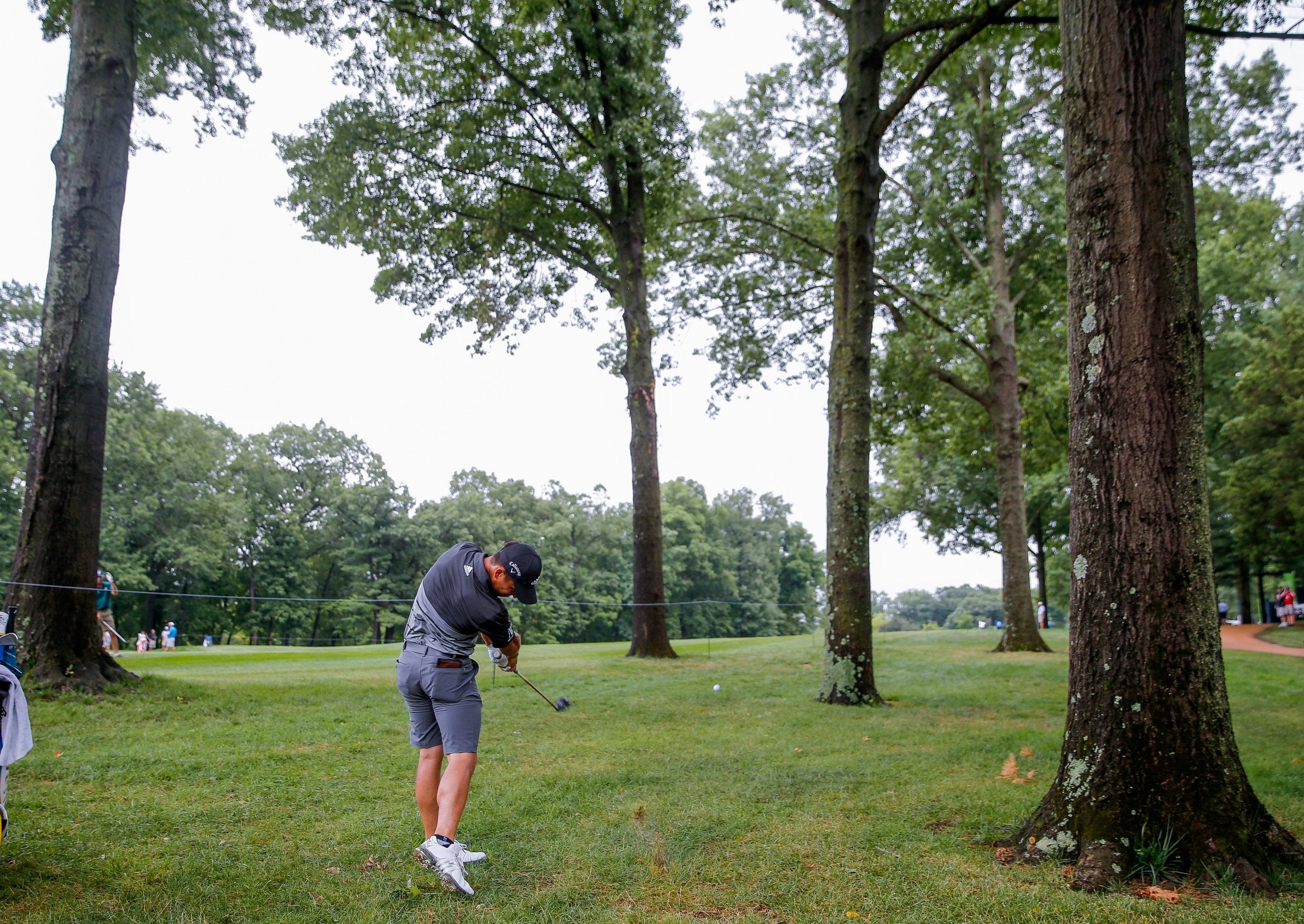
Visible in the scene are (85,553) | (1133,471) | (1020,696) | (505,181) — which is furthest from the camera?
(505,181)

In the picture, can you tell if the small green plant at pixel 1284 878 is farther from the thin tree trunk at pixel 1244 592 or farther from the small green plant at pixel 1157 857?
the thin tree trunk at pixel 1244 592

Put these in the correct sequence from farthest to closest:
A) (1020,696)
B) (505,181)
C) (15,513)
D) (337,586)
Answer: (337,586) → (15,513) → (505,181) → (1020,696)

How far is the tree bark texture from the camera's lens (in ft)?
55.0

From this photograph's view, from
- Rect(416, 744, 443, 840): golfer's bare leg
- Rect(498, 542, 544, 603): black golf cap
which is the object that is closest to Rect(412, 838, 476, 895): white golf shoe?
Rect(416, 744, 443, 840): golfer's bare leg

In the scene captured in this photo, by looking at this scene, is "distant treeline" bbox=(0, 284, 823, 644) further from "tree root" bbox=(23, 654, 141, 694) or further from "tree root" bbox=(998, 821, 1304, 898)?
"tree root" bbox=(998, 821, 1304, 898)

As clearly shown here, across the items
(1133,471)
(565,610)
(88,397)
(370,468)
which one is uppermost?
(370,468)

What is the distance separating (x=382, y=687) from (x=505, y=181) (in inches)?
439

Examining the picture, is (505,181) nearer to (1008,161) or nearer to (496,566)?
(1008,161)

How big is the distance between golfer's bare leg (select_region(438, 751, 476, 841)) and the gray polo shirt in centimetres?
52

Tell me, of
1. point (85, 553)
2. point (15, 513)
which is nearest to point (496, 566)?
point (85, 553)

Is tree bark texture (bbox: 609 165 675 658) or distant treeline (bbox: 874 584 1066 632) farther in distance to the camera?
distant treeline (bbox: 874 584 1066 632)

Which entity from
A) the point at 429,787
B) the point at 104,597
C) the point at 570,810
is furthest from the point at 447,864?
the point at 104,597

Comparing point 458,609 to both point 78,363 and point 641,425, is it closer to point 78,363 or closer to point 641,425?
point 78,363

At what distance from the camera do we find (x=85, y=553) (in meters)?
8.98
